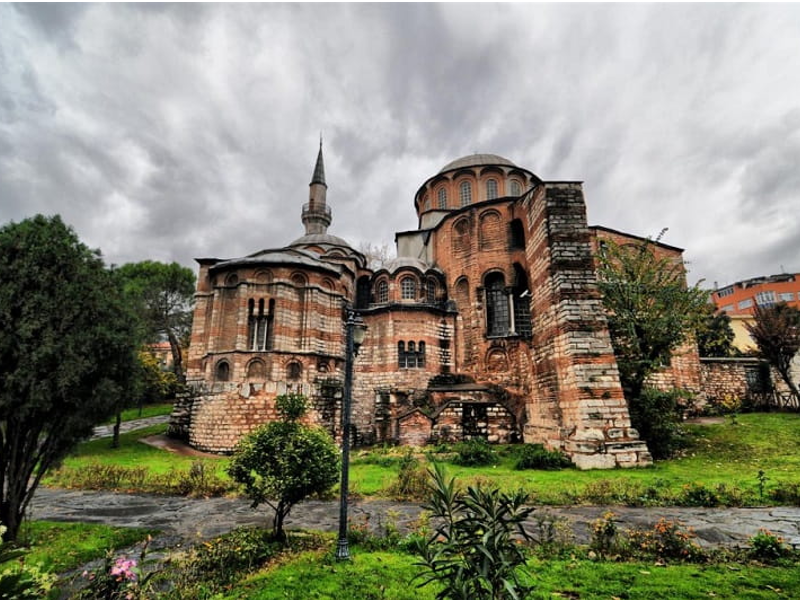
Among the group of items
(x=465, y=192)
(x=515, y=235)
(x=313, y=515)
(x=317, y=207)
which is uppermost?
(x=317, y=207)

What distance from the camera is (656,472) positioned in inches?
408

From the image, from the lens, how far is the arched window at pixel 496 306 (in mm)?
19859

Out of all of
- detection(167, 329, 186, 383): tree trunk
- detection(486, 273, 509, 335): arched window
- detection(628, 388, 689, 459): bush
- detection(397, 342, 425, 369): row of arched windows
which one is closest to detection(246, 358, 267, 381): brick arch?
detection(397, 342, 425, 369): row of arched windows

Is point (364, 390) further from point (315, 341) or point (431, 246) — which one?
point (431, 246)

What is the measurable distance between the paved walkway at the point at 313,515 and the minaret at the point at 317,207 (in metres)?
24.9

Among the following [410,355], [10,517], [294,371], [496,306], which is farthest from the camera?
[410,355]

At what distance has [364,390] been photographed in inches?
818

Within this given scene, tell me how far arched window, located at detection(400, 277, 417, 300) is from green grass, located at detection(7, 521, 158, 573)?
16511mm

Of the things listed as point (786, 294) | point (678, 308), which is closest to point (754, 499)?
point (678, 308)

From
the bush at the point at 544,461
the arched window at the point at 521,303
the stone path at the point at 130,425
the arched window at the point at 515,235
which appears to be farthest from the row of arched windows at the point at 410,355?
the stone path at the point at 130,425

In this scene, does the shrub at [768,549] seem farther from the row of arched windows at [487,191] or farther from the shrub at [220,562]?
the row of arched windows at [487,191]

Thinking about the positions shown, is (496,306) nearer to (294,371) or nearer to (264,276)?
(294,371)

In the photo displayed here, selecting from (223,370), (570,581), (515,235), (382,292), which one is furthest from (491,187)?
(570,581)

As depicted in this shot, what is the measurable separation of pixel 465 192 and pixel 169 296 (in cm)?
2415
